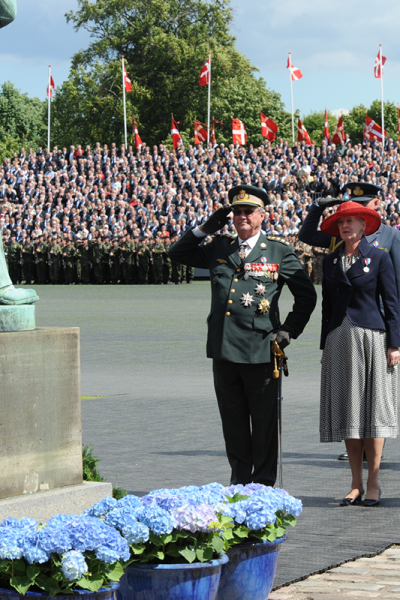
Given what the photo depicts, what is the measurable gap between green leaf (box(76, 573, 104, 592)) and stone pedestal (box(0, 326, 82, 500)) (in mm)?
1045

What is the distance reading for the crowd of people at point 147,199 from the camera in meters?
33.2

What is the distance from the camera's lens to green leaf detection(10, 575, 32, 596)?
2979mm

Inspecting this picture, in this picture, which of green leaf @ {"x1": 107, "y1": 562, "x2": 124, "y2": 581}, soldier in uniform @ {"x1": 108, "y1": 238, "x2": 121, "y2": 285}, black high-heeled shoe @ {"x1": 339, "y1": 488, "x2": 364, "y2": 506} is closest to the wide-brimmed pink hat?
black high-heeled shoe @ {"x1": 339, "y1": 488, "x2": 364, "y2": 506}

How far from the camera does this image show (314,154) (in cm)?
3572

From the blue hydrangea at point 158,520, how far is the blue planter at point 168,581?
12 cm

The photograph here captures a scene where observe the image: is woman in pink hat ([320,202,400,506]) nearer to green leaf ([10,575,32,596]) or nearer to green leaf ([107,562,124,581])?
green leaf ([107,562,124,581])

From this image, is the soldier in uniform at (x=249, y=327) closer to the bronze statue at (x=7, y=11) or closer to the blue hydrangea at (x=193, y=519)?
the bronze statue at (x=7, y=11)

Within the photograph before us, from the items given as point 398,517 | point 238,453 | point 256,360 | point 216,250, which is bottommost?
point 398,517

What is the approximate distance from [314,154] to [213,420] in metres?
27.9

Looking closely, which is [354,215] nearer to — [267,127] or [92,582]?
[92,582]

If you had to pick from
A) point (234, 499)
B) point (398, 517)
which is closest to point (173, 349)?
point (398, 517)

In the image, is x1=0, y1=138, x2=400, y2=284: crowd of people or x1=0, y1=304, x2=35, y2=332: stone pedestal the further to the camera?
x1=0, y1=138, x2=400, y2=284: crowd of people

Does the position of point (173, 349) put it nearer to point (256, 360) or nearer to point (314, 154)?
point (256, 360)

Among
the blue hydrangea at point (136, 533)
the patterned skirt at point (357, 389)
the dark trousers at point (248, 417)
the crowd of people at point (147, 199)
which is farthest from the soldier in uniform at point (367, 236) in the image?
the crowd of people at point (147, 199)
